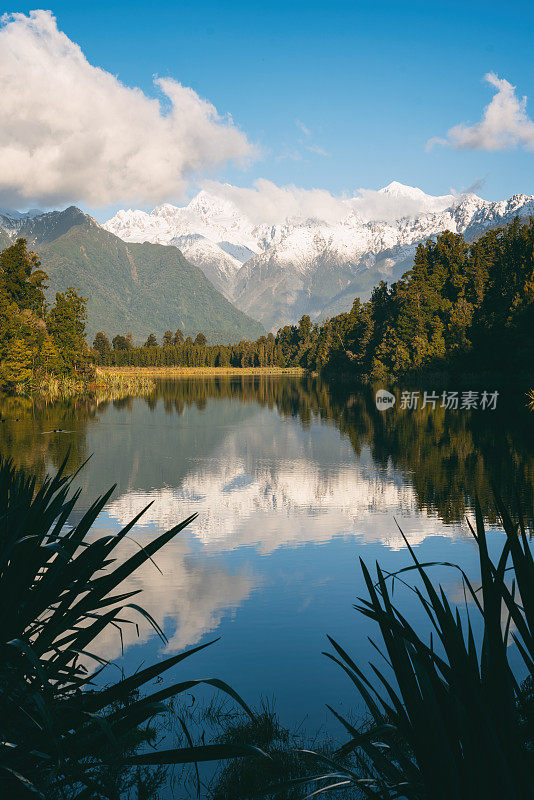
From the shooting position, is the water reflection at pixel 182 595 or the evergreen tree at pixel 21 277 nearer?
the water reflection at pixel 182 595

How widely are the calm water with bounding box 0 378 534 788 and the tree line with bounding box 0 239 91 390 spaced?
2135cm

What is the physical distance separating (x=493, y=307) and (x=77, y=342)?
148 ft

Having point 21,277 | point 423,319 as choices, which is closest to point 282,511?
point 21,277

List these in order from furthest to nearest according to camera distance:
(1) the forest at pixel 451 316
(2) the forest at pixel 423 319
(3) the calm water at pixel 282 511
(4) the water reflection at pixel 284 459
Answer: (2) the forest at pixel 423 319
(1) the forest at pixel 451 316
(4) the water reflection at pixel 284 459
(3) the calm water at pixel 282 511

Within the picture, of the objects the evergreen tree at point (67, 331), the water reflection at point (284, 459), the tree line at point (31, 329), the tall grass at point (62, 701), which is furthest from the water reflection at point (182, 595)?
the evergreen tree at point (67, 331)

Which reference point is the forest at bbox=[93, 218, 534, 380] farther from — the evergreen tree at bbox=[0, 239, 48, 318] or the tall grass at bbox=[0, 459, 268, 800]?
the tall grass at bbox=[0, 459, 268, 800]

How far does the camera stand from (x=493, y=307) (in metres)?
68.2

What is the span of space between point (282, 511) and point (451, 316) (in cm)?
6799

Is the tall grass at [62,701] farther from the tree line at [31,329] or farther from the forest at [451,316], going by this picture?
the tree line at [31,329]

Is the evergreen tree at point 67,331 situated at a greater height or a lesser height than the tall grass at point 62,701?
greater

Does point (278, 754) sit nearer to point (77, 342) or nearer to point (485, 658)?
point (485, 658)

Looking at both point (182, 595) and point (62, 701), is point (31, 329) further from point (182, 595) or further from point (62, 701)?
point (62, 701)

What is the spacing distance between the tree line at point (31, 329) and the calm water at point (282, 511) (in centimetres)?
2135

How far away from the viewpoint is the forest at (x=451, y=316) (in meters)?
60.4
